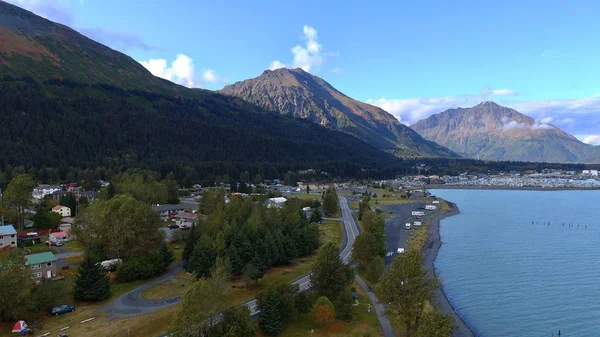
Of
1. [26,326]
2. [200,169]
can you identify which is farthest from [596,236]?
[200,169]

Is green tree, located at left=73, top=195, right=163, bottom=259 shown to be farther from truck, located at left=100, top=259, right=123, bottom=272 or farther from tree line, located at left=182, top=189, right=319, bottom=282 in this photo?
tree line, located at left=182, top=189, right=319, bottom=282

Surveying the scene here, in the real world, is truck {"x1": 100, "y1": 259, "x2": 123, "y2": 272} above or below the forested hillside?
below

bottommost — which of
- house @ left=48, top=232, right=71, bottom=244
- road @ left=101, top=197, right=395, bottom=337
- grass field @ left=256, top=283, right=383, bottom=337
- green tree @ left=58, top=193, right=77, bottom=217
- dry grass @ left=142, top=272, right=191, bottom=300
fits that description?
grass field @ left=256, top=283, right=383, bottom=337

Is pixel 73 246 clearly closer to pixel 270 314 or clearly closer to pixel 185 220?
pixel 185 220

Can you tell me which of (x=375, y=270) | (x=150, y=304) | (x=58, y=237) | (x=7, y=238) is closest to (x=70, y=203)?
(x=58, y=237)

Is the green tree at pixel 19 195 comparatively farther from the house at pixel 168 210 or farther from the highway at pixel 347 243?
the highway at pixel 347 243

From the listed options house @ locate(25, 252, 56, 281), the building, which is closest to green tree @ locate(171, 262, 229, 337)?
house @ locate(25, 252, 56, 281)
